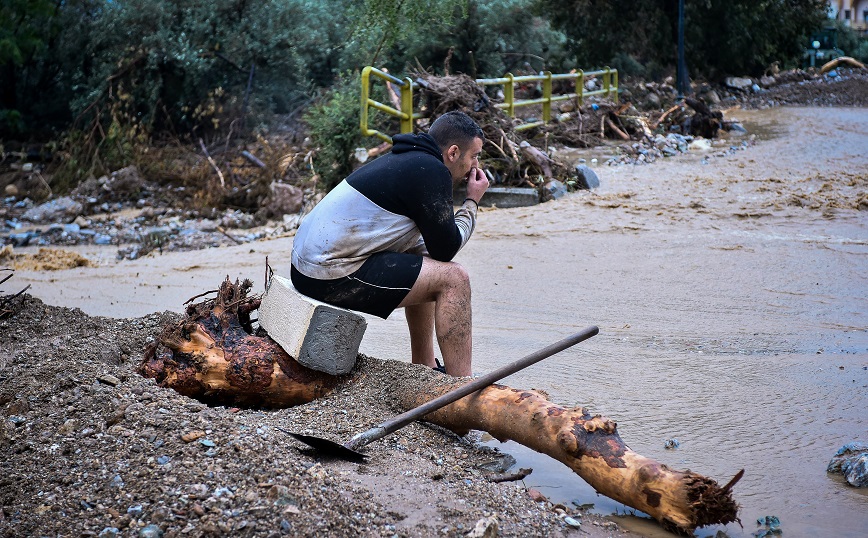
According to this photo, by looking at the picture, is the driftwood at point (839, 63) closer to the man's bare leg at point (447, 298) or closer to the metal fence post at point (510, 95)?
the metal fence post at point (510, 95)

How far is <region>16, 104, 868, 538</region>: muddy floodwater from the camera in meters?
3.54

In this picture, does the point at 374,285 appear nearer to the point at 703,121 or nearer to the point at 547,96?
the point at 547,96

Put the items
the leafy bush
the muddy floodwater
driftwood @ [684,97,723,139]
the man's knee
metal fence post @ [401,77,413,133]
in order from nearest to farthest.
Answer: the muddy floodwater → the man's knee → metal fence post @ [401,77,413,133] → the leafy bush → driftwood @ [684,97,723,139]

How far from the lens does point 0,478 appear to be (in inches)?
120

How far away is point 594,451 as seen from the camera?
10.3ft

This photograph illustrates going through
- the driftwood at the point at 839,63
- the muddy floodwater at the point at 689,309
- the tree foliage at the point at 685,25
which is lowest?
the muddy floodwater at the point at 689,309

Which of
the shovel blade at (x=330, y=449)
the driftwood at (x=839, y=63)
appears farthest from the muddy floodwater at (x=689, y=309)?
the driftwood at (x=839, y=63)

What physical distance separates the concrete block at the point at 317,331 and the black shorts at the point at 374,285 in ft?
0.23

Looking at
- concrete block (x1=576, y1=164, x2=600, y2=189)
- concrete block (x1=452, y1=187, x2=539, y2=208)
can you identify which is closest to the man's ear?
concrete block (x1=452, y1=187, x2=539, y2=208)

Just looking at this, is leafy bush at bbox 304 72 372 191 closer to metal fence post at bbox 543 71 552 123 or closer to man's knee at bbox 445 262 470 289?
metal fence post at bbox 543 71 552 123

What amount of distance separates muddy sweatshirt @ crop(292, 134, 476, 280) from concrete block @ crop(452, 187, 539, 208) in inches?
210

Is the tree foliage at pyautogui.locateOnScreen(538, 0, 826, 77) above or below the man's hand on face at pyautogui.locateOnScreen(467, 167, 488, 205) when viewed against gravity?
above

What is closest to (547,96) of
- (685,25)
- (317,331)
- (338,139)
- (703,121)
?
(703,121)

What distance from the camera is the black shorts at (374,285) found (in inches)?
152
